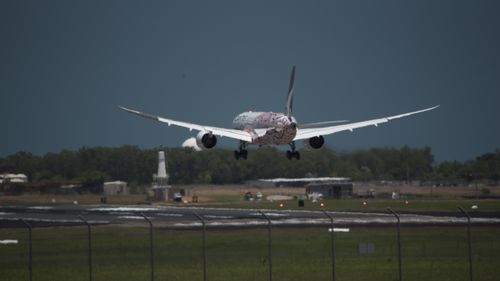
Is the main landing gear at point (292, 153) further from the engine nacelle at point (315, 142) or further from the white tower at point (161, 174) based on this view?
the white tower at point (161, 174)

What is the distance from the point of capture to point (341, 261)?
2063 inches

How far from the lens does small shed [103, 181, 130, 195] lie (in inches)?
5148

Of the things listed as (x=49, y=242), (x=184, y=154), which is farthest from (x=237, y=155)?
(x=184, y=154)

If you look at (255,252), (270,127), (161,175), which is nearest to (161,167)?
(161,175)

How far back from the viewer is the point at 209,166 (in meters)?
141

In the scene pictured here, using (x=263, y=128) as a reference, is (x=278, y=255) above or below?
below

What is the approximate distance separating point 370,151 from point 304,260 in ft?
317

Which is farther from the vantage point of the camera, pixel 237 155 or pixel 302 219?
pixel 237 155

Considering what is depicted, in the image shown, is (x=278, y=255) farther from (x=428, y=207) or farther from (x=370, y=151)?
(x=370, y=151)

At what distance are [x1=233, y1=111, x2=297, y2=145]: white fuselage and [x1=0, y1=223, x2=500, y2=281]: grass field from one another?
1565 centimetres

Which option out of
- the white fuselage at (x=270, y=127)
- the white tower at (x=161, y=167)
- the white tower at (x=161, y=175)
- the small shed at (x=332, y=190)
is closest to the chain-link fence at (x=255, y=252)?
the white fuselage at (x=270, y=127)

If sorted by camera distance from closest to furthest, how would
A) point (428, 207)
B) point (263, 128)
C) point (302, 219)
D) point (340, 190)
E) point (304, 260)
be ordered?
1. point (304, 260)
2. point (302, 219)
3. point (263, 128)
4. point (428, 207)
5. point (340, 190)

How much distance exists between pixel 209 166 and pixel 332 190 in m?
22.4

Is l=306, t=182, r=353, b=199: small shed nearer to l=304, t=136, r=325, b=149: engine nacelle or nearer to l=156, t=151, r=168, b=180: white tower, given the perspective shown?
l=156, t=151, r=168, b=180: white tower
